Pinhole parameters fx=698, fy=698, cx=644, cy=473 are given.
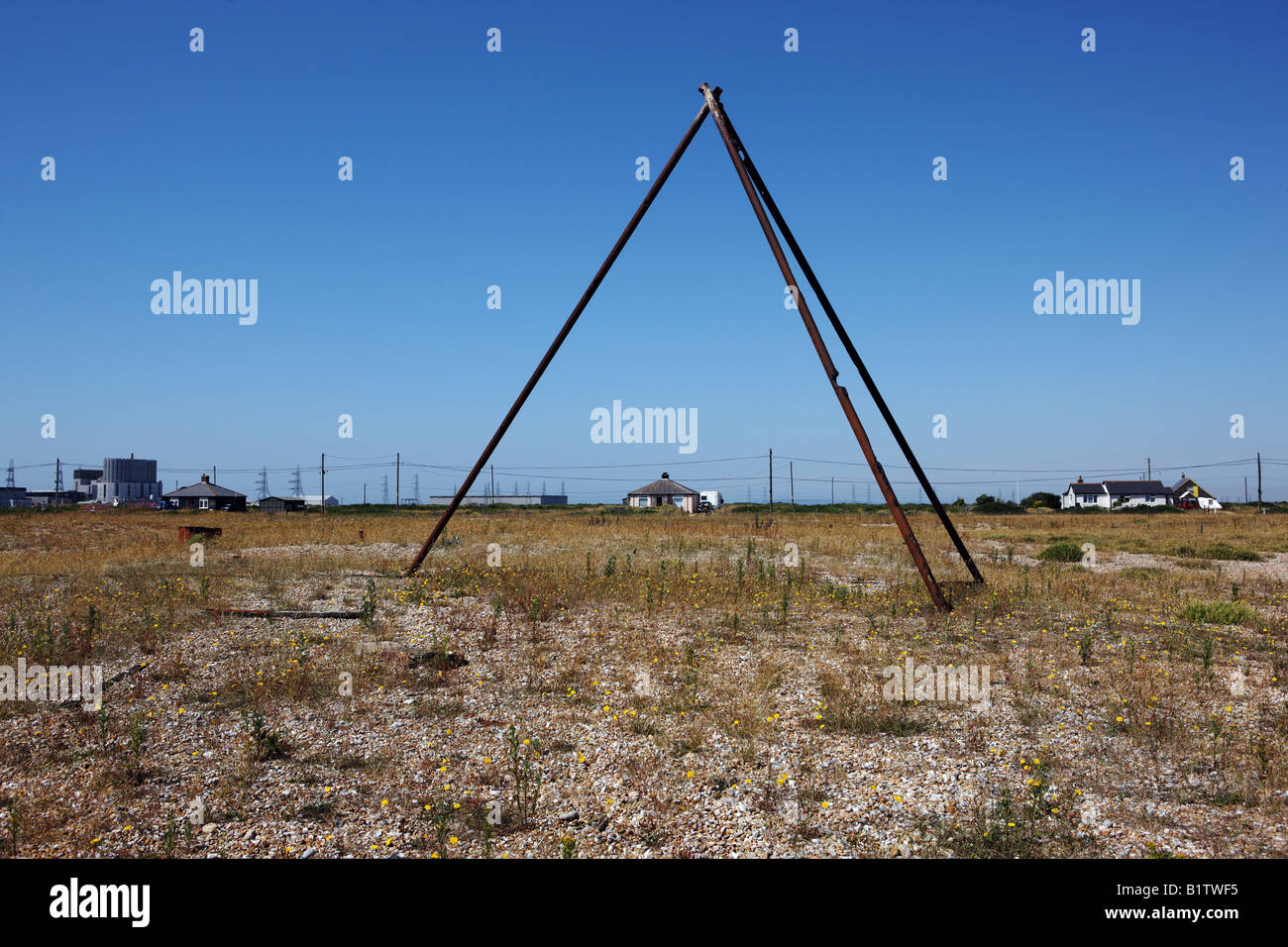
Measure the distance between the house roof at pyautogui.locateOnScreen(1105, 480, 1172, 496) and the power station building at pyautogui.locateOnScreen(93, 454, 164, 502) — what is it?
143m

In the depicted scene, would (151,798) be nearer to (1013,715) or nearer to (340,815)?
(340,815)

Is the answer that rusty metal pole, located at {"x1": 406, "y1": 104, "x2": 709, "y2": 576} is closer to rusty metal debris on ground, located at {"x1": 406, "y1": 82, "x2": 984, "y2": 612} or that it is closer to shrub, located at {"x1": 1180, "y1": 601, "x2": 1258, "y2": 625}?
rusty metal debris on ground, located at {"x1": 406, "y1": 82, "x2": 984, "y2": 612}

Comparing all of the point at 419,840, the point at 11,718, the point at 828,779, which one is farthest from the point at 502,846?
the point at 11,718

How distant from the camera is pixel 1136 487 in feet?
288

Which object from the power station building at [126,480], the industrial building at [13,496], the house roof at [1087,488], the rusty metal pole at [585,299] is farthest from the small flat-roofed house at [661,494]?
the industrial building at [13,496]

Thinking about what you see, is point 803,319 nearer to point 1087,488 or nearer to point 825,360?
point 825,360

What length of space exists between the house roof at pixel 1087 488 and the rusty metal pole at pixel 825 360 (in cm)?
9506

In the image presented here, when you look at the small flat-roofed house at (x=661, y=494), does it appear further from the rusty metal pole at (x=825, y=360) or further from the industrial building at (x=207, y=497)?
the rusty metal pole at (x=825, y=360)

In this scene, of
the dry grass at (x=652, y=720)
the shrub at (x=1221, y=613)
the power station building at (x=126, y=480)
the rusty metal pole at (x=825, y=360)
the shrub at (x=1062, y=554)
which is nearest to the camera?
the dry grass at (x=652, y=720)

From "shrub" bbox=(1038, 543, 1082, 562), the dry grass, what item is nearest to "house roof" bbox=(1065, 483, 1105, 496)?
"shrub" bbox=(1038, 543, 1082, 562)

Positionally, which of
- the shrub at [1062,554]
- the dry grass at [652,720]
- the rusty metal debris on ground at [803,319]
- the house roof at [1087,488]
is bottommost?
the dry grass at [652,720]

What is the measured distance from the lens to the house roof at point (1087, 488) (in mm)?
89875
